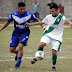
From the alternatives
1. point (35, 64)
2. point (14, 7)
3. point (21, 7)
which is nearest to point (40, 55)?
point (35, 64)

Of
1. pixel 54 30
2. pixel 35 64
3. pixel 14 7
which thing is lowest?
pixel 14 7

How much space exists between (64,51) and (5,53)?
7.97 ft

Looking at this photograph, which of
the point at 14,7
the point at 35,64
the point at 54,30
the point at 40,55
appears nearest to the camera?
the point at 40,55

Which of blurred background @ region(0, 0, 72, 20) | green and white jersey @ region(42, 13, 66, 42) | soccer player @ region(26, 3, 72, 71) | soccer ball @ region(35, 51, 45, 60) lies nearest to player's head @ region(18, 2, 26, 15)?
soccer player @ region(26, 3, 72, 71)

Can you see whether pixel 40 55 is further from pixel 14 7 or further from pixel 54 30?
pixel 14 7

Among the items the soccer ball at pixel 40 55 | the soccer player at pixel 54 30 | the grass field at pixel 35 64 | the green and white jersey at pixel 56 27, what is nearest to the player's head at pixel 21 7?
the soccer player at pixel 54 30

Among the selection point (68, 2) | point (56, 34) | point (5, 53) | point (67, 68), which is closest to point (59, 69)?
point (67, 68)

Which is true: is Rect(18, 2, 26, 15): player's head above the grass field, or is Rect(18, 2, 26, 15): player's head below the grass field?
above

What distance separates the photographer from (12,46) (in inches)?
457

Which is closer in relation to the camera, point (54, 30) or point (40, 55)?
point (40, 55)

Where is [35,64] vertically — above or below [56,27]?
below

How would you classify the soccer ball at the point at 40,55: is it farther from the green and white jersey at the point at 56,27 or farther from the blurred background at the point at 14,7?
the blurred background at the point at 14,7

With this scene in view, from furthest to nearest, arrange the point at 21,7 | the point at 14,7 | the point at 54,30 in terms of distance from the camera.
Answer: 1. the point at 14,7
2. the point at 21,7
3. the point at 54,30

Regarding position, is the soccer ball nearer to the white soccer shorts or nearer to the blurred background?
the white soccer shorts
